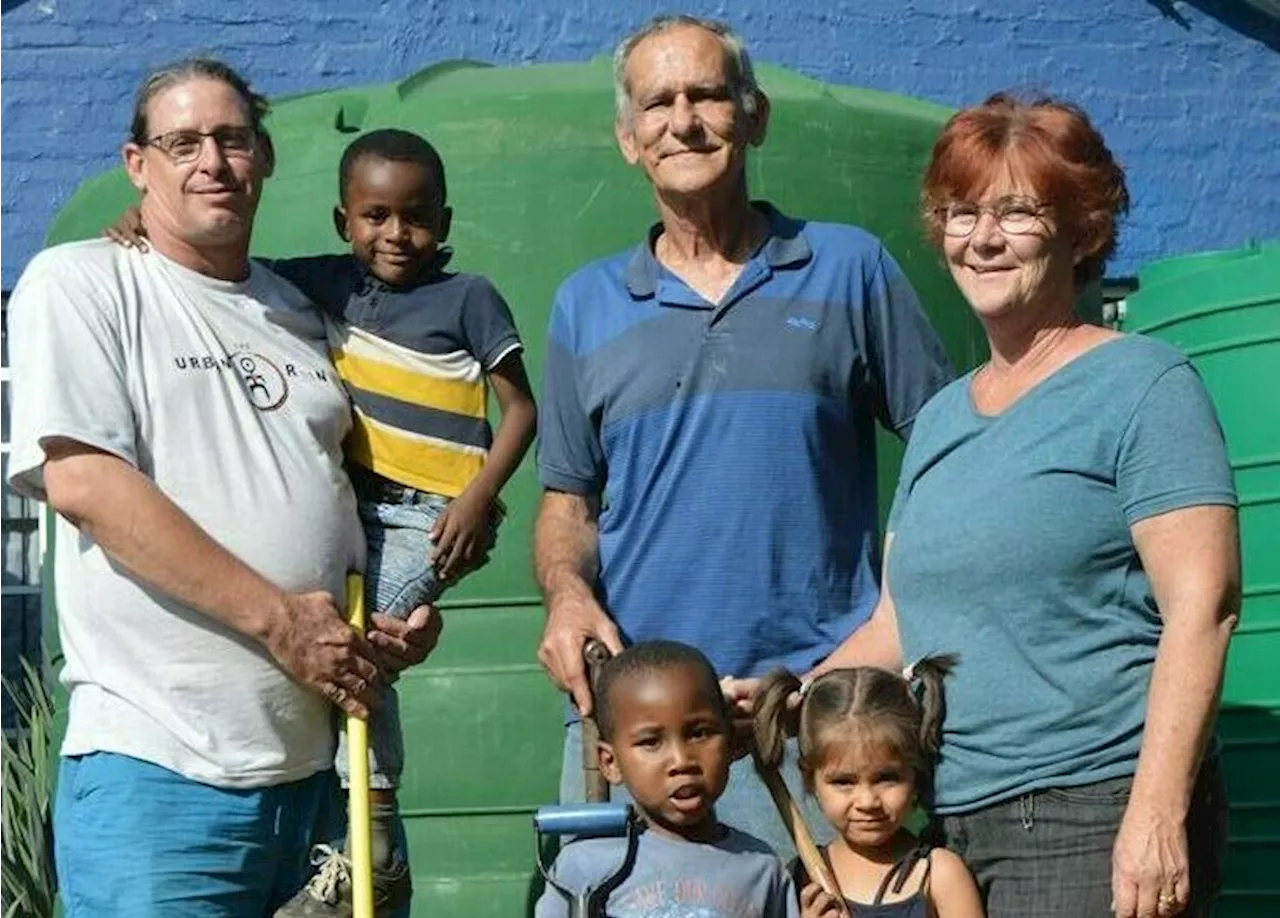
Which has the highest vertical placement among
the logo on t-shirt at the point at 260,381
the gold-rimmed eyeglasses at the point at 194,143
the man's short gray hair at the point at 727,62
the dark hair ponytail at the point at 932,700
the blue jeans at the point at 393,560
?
the man's short gray hair at the point at 727,62

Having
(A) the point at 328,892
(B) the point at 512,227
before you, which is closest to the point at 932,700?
(A) the point at 328,892

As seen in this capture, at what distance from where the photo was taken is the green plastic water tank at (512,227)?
636 cm

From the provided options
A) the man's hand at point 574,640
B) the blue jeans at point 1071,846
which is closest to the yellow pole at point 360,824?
the man's hand at point 574,640

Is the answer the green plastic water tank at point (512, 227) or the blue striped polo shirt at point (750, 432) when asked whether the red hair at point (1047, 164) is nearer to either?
the blue striped polo shirt at point (750, 432)

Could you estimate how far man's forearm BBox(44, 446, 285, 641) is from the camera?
4160 millimetres

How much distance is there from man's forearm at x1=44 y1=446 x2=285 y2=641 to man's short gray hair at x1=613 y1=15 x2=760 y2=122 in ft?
3.27

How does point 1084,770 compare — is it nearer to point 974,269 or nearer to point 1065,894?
point 1065,894

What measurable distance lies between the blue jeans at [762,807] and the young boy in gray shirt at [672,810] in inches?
3.9

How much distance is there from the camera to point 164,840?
4.24 meters

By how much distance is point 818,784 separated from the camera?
409 cm

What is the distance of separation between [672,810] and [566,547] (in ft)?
1.92

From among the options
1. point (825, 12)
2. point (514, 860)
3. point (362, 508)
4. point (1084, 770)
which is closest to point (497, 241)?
point (514, 860)

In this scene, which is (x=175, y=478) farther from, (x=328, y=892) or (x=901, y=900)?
(x=901, y=900)

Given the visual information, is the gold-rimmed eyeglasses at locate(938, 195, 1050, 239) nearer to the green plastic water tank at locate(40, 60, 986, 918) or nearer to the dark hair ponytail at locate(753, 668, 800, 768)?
the dark hair ponytail at locate(753, 668, 800, 768)
